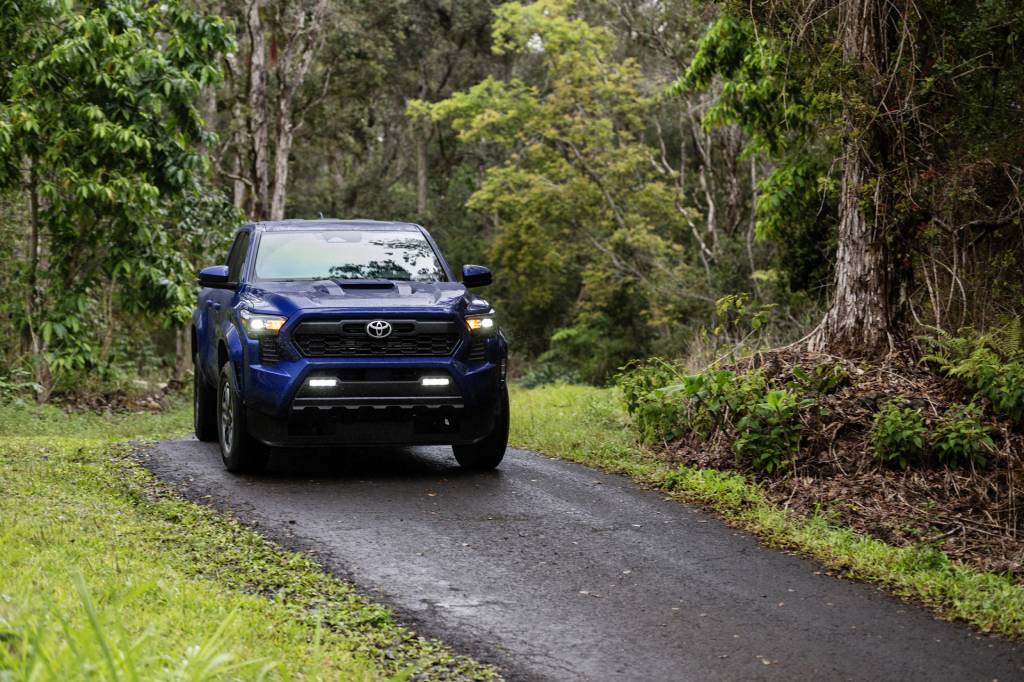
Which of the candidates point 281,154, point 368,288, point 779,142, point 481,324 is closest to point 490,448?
point 481,324

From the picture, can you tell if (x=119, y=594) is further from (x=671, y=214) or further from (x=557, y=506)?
(x=671, y=214)

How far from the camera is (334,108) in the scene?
1563 inches

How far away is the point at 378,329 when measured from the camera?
9.01 metres

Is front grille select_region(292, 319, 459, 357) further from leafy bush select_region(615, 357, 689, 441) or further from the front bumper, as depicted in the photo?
leafy bush select_region(615, 357, 689, 441)

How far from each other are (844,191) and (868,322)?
1.28 m

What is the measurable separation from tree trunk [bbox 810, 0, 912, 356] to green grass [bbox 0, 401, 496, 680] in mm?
5946

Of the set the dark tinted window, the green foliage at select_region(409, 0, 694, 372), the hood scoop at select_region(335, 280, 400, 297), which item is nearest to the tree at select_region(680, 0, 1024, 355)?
the hood scoop at select_region(335, 280, 400, 297)

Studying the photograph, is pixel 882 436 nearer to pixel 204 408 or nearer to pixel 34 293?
pixel 204 408

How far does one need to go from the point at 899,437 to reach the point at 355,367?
13.4ft

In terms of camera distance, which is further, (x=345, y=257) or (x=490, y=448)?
(x=345, y=257)

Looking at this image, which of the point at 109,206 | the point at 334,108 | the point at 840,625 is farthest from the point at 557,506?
the point at 334,108

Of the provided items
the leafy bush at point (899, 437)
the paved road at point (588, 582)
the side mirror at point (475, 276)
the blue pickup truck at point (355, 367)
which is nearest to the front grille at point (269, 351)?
the blue pickup truck at point (355, 367)

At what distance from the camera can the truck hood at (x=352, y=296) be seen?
9.06 m

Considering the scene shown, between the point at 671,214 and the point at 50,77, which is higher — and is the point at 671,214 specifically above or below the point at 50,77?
below
